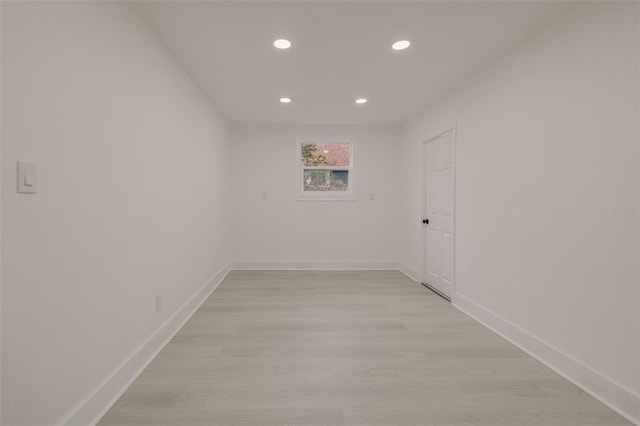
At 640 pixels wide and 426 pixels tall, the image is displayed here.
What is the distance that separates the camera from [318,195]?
546cm

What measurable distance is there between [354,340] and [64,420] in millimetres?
1908

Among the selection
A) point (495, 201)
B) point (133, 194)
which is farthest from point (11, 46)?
point (495, 201)

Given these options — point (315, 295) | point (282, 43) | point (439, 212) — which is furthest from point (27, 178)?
point (439, 212)

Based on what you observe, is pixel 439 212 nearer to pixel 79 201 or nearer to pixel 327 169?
pixel 327 169

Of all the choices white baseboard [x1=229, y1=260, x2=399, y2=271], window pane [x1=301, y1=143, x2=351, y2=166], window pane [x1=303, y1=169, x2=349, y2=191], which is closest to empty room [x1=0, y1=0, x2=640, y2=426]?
white baseboard [x1=229, y1=260, x2=399, y2=271]

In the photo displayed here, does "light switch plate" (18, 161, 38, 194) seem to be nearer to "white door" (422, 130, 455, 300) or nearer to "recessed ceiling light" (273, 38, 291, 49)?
"recessed ceiling light" (273, 38, 291, 49)

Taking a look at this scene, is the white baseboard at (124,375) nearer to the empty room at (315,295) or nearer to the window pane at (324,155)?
the empty room at (315,295)

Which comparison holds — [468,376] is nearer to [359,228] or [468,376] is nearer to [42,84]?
[42,84]

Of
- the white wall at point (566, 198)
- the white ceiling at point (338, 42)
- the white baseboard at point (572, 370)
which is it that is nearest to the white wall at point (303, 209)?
the white ceiling at point (338, 42)

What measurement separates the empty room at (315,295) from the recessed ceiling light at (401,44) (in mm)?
17

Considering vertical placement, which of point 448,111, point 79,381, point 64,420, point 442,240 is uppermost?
point 448,111

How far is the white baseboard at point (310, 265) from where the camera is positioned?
5.41 m

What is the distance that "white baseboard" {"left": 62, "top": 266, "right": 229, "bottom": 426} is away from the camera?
1.57m

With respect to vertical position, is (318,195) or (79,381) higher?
(318,195)
